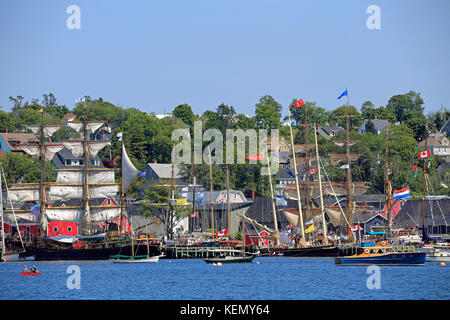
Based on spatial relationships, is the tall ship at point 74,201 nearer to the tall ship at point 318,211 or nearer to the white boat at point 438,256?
the tall ship at point 318,211

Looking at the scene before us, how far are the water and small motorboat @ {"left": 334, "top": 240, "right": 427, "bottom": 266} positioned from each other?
604mm

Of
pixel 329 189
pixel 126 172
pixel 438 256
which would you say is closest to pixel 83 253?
pixel 126 172

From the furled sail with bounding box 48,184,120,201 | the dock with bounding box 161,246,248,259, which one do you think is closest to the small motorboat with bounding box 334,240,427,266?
the dock with bounding box 161,246,248,259

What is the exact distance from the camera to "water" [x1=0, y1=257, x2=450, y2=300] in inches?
1895

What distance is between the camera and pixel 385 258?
66938 millimetres

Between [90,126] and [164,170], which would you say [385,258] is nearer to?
[90,126]

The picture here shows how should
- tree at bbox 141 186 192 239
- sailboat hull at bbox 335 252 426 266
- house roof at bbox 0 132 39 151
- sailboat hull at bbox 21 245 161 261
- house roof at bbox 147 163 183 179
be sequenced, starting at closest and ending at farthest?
1. sailboat hull at bbox 335 252 426 266
2. sailboat hull at bbox 21 245 161 261
3. tree at bbox 141 186 192 239
4. house roof at bbox 147 163 183 179
5. house roof at bbox 0 132 39 151

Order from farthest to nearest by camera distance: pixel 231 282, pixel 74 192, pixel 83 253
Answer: pixel 74 192 < pixel 83 253 < pixel 231 282

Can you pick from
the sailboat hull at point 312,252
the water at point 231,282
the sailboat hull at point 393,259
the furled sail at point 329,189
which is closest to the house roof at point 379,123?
the furled sail at point 329,189

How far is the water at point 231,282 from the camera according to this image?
48.1 m

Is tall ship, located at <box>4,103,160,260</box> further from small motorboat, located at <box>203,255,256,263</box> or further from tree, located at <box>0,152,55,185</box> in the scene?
tree, located at <box>0,152,55,185</box>

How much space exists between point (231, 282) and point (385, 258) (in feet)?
53.4

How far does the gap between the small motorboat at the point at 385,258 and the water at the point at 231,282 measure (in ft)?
1.98
